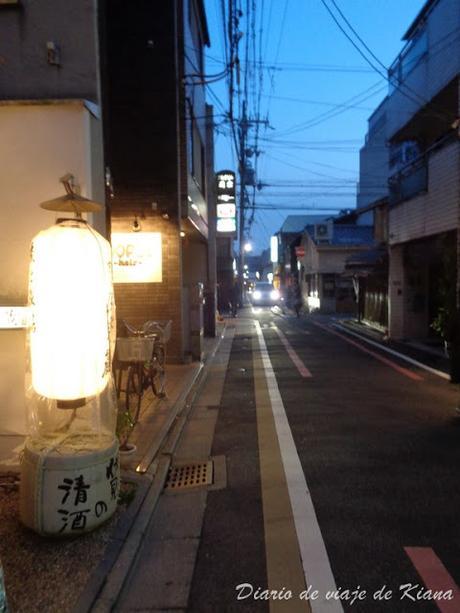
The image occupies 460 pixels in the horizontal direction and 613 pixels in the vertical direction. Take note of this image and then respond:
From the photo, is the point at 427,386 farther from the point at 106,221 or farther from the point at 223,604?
the point at 223,604

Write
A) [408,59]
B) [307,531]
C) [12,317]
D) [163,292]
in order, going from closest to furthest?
[307,531] < [12,317] < [163,292] < [408,59]

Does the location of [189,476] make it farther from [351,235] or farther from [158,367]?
[351,235]

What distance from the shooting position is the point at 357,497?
5383mm

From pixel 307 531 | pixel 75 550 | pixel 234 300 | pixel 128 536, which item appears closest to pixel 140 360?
pixel 128 536

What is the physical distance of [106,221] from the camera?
669 cm

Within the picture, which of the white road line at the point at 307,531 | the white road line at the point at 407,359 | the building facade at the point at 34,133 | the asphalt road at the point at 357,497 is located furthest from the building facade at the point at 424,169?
the building facade at the point at 34,133

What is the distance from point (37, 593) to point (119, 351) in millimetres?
4405

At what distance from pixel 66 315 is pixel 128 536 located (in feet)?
6.43

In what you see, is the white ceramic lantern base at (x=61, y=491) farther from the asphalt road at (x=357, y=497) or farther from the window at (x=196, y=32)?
the window at (x=196, y=32)

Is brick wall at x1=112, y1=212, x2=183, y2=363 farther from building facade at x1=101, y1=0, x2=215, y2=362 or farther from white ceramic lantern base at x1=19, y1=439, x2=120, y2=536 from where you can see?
white ceramic lantern base at x1=19, y1=439, x2=120, y2=536

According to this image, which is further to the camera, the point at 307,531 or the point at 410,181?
the point at 410,181

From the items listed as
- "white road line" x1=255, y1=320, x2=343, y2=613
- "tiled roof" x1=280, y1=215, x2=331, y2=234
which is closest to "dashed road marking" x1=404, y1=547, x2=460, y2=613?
"white road line" x1=255, y1=320, x2=343, y2=613

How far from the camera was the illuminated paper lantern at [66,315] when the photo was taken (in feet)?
14.8

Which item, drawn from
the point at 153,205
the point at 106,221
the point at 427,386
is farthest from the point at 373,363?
the point at 106,221
